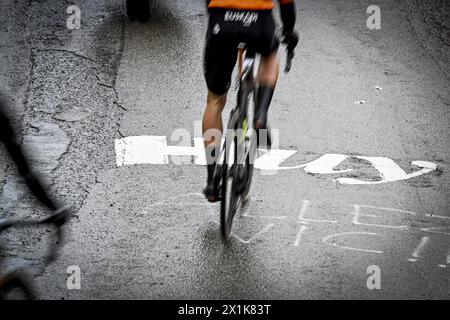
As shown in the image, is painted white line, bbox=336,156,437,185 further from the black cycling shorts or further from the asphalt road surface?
the black cycling shorts

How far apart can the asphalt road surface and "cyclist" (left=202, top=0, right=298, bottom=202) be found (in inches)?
27.7

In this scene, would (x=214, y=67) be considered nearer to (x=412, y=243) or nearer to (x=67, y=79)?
(x=412, y=243)

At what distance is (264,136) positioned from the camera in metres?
5.17

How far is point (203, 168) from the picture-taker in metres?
6.50

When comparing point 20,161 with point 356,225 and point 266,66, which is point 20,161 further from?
point 356,225

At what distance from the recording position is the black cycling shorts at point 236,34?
16.1 ft

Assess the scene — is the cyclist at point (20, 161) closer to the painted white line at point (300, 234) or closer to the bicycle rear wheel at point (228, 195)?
the bicycle rear wheel at point (228, 195)

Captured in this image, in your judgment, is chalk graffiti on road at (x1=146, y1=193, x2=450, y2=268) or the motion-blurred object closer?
the motion-blurred object

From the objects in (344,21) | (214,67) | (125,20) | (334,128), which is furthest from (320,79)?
(214,67)

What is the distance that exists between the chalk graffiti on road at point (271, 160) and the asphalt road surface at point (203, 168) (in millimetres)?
18

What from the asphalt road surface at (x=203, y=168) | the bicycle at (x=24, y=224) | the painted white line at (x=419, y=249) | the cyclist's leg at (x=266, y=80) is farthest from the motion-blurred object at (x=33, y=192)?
the painted white line at (x=419, y=249)

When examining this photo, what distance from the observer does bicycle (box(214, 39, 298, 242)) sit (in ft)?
16.9

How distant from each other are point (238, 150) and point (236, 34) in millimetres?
851

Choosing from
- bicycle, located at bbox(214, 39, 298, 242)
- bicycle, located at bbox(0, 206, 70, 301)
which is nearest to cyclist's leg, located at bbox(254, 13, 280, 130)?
bicycle, located at bbox(214, 39, 298, 242)
